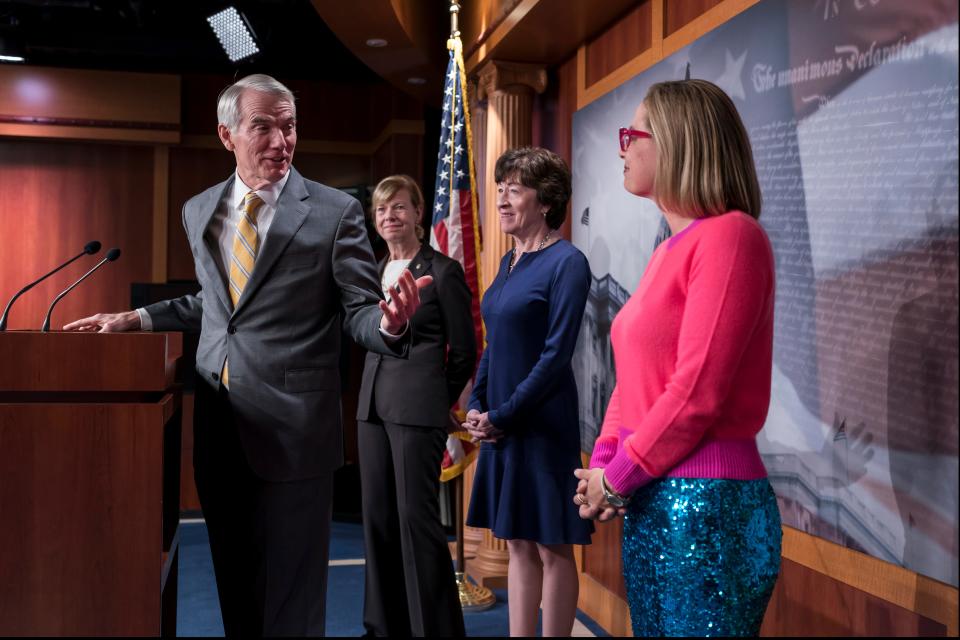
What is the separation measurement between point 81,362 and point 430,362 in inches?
56.2

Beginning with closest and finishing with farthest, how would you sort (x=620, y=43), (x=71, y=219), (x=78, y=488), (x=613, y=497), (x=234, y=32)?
1. (x=613, y=497)
2. (x=78, y=488)
3. (x=620, y=43)
4. (x=234, y=32)
5. (x=71, y=219)

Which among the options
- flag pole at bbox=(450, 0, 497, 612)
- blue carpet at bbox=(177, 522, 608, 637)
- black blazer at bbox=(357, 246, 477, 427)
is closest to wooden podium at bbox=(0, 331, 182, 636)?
black blazer at bbox=(357, 246, 477, 427)

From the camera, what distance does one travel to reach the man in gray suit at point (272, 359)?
1.91 metres

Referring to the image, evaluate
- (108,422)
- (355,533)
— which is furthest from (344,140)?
(108,422)

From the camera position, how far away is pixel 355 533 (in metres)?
5.53

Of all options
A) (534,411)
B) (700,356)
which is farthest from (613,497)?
(534,411)

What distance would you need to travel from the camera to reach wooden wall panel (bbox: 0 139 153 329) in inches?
283

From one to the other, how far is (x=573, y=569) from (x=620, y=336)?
1.22m

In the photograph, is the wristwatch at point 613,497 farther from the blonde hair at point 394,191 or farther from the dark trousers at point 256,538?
the blonde hair at point 394,191

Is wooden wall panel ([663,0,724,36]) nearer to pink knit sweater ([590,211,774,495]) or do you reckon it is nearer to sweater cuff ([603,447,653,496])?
pink knit sweater ([590,211,774,495])

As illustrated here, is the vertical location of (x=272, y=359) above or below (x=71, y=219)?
below

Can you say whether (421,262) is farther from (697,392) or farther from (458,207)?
(697,392)

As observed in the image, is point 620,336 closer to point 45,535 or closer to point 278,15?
point 45,535

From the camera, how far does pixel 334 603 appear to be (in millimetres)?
3953
